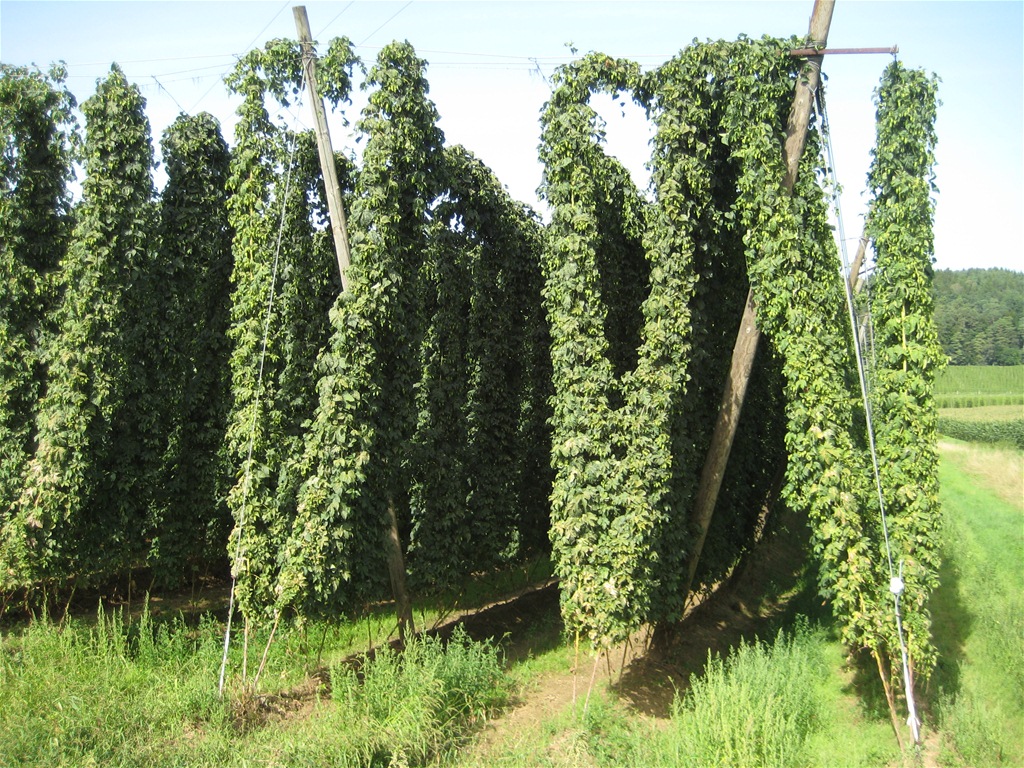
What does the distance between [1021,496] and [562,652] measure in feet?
39.4

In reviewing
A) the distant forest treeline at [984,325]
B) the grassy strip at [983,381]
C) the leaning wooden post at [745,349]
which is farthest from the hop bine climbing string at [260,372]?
the distant forest treeline at [984,325]

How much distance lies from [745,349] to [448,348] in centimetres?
360

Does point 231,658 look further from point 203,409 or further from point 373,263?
point 373,263

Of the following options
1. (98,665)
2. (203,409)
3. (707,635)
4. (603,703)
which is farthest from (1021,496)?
(98,665)

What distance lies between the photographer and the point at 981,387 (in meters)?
40.8

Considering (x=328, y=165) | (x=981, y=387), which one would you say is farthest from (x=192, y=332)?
(x=981, y=387)

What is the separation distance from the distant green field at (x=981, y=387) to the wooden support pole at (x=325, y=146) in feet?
115

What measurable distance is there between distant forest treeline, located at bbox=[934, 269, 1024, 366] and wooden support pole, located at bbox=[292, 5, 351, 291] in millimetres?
40140

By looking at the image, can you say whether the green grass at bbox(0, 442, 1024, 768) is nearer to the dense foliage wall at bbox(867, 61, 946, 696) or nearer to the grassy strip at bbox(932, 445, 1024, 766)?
the grassy strip at bbox(932, 445, 1024, 766)

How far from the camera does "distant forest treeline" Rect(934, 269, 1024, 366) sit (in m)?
43.1

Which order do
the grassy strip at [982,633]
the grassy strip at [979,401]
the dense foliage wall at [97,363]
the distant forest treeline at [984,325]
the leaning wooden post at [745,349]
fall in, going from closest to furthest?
the grassy strip at [982,633], the leaning wooden post at [745,349], the dense foliage wall at [97,363], the grassy strip at [979,401], the distant forest treeline at [984,325]

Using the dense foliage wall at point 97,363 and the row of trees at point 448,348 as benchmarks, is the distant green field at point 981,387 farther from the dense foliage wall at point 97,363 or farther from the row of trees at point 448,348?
the dense foliage wall at point 97,363

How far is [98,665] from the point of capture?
7.59m

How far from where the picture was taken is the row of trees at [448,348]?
7.55 metres
